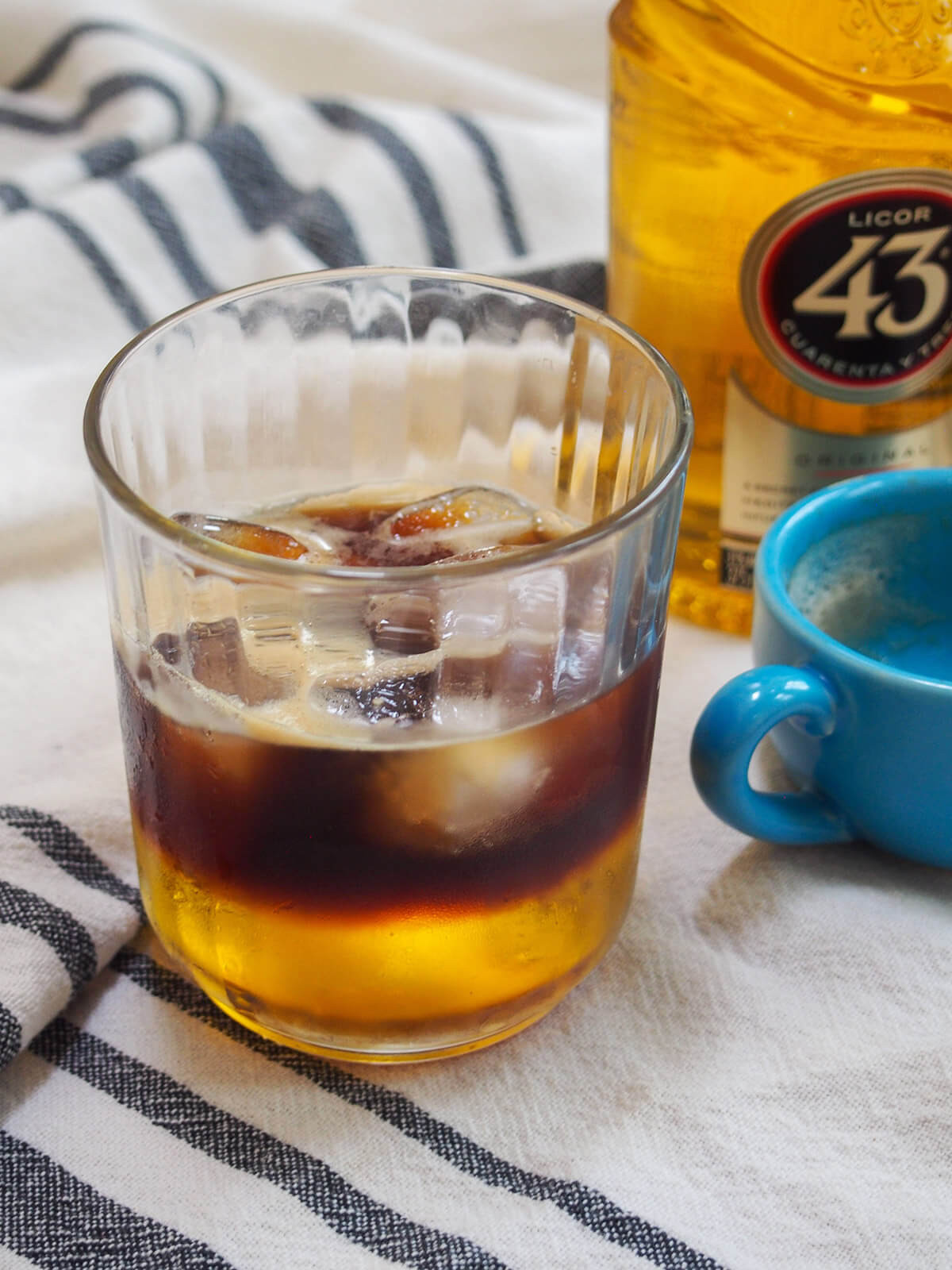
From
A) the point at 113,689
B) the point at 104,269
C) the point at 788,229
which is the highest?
the point at 788,229

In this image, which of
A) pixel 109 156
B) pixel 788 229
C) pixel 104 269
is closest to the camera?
pixel 788 229

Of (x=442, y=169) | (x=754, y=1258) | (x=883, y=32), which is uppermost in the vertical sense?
(x=883, y=32)

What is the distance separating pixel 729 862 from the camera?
67 cm

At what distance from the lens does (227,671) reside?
498 mm

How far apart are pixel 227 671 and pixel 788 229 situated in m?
0.40

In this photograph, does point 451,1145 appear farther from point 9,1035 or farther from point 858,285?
point 858,285

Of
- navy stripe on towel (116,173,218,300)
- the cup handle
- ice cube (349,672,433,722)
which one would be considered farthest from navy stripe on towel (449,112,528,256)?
ice cube (349,672,433,722)

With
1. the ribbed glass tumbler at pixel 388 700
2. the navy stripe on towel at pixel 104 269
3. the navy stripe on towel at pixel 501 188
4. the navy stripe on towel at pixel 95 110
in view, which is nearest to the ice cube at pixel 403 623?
the ribbed glass tumbler at pixel 388 700

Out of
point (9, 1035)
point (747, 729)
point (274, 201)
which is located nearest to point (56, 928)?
point (9, 1035)

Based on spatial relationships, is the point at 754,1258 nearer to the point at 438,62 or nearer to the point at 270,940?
the point at 270,940

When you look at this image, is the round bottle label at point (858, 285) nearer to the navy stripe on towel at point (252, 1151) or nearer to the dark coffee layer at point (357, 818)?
the dark coffee layer at point (357, 818)

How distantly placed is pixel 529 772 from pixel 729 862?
7.9 inches

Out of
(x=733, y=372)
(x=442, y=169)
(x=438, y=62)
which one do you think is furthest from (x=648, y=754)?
(x=438, y=62)

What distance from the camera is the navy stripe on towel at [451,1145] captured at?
51 centimetres
